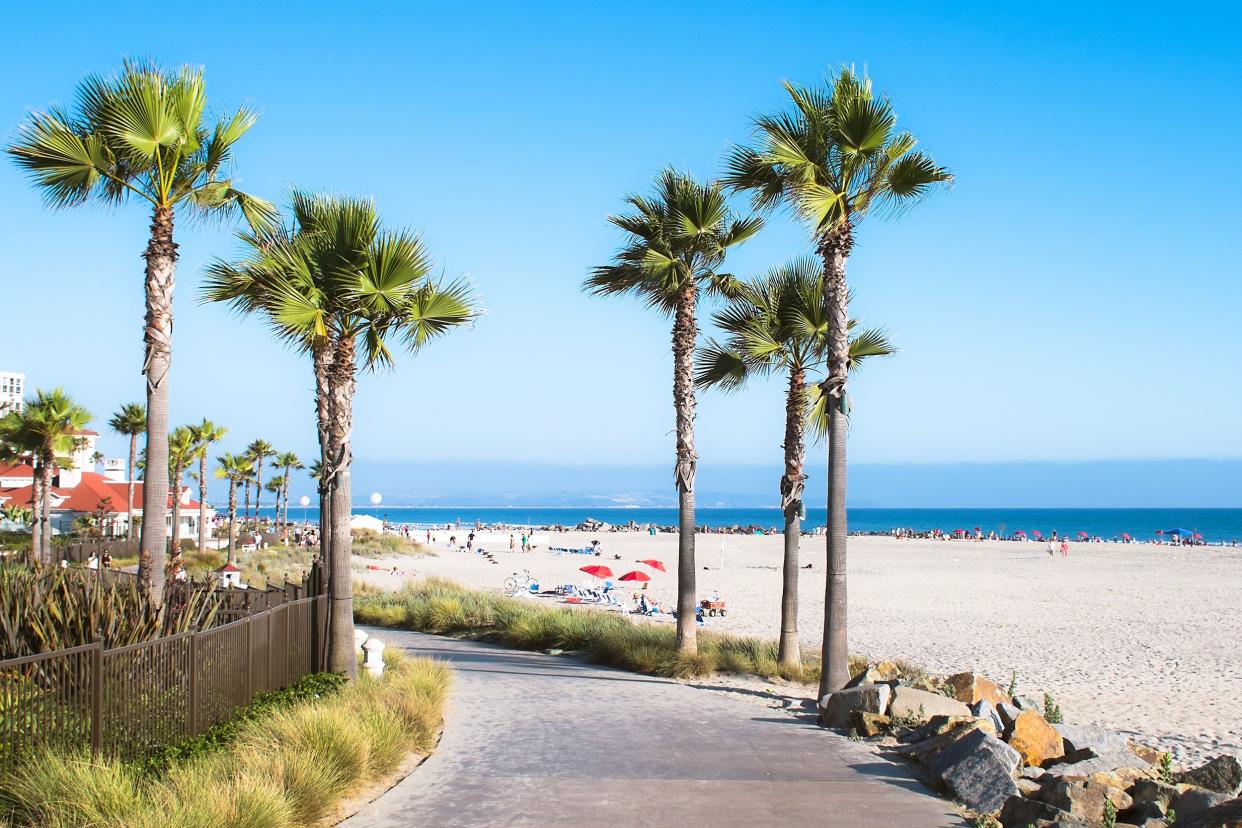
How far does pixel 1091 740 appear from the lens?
10.1 metres

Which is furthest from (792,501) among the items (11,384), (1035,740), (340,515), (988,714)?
(11,384)

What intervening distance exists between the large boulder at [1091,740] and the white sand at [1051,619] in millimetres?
2534

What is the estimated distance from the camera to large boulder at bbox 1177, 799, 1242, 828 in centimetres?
611

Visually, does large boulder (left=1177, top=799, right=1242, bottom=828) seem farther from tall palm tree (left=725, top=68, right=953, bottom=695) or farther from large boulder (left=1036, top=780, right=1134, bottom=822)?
tall palm tree (left=725, top=68, right=953, bottom=695)

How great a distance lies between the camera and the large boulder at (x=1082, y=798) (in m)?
7.73

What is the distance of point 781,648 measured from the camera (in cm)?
1612

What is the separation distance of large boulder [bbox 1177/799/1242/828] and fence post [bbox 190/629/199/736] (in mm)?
8127

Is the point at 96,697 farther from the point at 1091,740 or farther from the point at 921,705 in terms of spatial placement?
the point at 1091,740

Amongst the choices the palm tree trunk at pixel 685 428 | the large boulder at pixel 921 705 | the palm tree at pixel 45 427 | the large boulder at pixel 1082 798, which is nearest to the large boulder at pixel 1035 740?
the large boulder at pixel 921 705

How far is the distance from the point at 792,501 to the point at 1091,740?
6.41 meters

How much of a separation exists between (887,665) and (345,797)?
8.42m

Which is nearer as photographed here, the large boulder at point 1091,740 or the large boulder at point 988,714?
the large boulder at point 1091,740

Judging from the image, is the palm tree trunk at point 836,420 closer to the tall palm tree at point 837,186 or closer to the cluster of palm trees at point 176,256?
the tall palm tree at point 837,186

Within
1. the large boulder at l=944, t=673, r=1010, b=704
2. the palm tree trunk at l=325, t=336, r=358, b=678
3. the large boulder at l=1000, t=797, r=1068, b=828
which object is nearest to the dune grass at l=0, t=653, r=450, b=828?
the palm tree trunk at l=325, t=336, r=358, b=678
